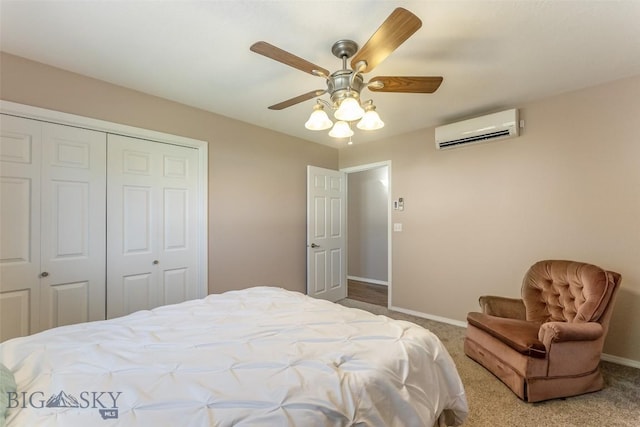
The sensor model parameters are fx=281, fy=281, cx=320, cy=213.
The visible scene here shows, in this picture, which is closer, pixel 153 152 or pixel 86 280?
pixel 86 280

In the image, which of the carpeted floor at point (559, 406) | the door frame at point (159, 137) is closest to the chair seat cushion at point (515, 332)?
the carpeted floor at point (559, 406)

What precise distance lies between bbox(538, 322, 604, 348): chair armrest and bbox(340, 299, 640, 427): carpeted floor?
42cm

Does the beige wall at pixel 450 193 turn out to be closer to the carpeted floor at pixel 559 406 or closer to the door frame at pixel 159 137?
the door frame at pixel 159 137

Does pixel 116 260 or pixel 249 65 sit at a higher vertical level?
pixel 249 65

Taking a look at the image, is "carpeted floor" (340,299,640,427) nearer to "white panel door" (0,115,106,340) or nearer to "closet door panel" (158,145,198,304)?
"closet door panel" (158,145,198,304)

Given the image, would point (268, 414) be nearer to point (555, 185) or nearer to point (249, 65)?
point (249, 65)

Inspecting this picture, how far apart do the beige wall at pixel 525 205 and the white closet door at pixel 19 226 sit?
11.9 ft

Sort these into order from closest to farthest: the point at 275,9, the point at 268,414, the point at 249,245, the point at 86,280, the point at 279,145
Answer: the point at 268,414
the point at 275,9
the point at 86,280
the point at 249,245
the point at 279,145

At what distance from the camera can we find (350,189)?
604 cm

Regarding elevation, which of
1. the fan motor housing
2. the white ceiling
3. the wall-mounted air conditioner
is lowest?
the fan motor housing

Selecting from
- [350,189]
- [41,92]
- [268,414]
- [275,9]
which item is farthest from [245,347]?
[350,189]

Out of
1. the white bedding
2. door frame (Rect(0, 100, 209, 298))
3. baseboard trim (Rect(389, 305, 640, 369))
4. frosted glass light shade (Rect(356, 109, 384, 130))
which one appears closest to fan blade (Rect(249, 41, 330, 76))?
frosted glass light shade (Rect(356, 109, 384, 130))

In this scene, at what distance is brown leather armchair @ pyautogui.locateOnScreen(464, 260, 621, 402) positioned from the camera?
1.89 m

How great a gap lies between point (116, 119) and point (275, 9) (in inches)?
69.9
